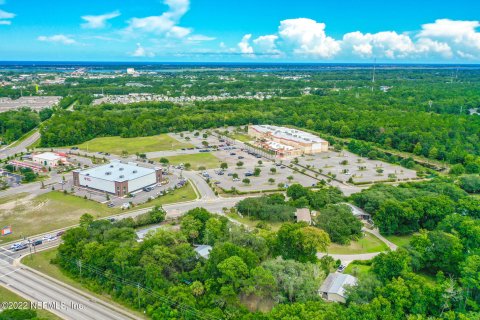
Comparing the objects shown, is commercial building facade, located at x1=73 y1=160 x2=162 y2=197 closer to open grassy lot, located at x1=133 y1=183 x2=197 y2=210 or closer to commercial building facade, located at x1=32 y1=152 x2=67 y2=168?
open grassy lot, located at x1=133 y1=183 x2=197 y2=210

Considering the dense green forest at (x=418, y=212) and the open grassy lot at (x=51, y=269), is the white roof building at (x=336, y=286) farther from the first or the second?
the open grassy lot at (x=51, y=269)

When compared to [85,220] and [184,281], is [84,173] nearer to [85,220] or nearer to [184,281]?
[85,220]

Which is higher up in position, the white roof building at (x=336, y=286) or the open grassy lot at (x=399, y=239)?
the white roof building at (x=336, y=286)

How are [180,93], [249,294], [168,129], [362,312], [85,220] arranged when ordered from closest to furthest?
[362,312], [249,294], [85,220], [168,129], [180,93]

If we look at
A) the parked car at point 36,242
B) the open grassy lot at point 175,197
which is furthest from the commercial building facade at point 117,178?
the parked car at point 36,242

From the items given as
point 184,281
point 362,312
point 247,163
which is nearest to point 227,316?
point 184,281

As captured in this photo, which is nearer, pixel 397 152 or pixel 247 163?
pixel 247 163

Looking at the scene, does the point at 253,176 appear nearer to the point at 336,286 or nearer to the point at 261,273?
the point at 336,286

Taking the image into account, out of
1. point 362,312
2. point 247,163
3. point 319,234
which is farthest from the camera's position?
point 247,163
